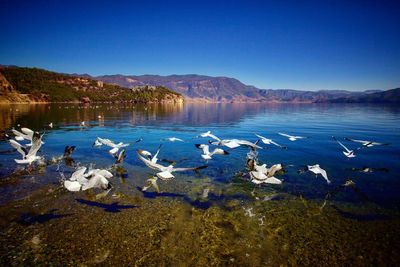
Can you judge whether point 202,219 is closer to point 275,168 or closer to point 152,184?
point 275,168

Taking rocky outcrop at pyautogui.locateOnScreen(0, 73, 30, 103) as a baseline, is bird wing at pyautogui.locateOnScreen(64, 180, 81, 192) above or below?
below

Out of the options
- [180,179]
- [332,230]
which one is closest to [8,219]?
[180,179]

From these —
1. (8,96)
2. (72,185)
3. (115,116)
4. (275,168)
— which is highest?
(8,96)

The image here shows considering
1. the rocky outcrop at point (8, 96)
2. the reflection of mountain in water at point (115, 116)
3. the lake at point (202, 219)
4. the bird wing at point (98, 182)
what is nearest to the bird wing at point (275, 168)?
the lake at point (202, 219)

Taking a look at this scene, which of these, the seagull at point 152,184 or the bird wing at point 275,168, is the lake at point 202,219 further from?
the bird wing at point 275,168

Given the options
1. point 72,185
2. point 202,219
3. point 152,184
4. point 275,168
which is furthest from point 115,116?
point 275,168

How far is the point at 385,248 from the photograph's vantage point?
545 cm

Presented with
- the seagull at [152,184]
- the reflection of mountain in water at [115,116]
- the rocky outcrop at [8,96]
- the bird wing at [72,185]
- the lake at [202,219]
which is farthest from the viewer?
the rocky outcrop at [8,96]

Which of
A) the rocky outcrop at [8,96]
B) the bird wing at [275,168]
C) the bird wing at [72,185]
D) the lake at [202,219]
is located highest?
the rocky outcrop at [8,96]

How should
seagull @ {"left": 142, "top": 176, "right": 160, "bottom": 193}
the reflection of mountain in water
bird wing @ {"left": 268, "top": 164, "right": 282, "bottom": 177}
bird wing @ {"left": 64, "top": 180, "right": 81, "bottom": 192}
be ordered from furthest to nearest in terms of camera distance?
the reflection of mountain in water, seagull @ {"left": 142, "top": 176, "right": 160, "bottom": 193}, bird wing @ {"left": 268, "top": 164, "right": 282, "bottom": 177}, bird wing @ {"left": 64, "top": 180, "right": 81, "bottom": 192}

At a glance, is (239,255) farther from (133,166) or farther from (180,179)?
(133,166)

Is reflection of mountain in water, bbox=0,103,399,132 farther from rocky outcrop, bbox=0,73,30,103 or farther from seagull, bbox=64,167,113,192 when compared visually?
rocky outcrop, bbox=0,73,30,103

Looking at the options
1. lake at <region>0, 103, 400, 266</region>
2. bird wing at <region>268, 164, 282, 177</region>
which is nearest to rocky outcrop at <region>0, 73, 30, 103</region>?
lake at <region>0, 103, 400, 266</region>

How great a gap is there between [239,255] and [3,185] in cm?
880
